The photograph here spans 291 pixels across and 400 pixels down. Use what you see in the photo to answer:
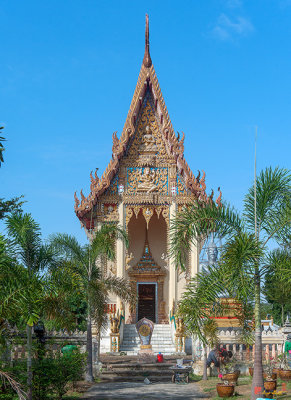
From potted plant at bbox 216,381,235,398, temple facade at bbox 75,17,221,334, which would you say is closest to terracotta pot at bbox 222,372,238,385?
potted plant at bbox 216,381,235,398

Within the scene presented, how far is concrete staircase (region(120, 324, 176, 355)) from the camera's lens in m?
20.0

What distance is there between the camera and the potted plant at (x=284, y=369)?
13242mm

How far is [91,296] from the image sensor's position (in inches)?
558

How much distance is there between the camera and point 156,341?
2072 cm

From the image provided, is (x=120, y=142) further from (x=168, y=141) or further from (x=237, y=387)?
(x=237, y=387)

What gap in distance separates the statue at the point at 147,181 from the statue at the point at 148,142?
869 millimetres

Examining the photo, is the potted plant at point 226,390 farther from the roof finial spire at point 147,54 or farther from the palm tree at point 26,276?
the roof finial spire at point 147,54

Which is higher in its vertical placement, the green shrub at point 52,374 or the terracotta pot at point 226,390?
the green shrub at point 52,374

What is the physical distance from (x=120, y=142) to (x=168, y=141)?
191cm

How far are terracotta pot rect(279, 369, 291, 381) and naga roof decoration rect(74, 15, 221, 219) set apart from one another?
30.7ft

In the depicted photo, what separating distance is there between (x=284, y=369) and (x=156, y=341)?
766 centimetres

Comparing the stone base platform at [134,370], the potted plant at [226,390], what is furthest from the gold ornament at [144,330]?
the potted plant at [226,390]

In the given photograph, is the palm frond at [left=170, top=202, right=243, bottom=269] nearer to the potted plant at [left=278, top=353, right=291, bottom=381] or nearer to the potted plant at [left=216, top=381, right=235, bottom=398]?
the potted plant at [left=216, top=381, right=235, bottom=398]

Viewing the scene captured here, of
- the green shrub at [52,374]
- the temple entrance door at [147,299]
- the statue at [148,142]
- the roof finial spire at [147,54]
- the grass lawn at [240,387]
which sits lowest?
the grass lawn at [240,387]
